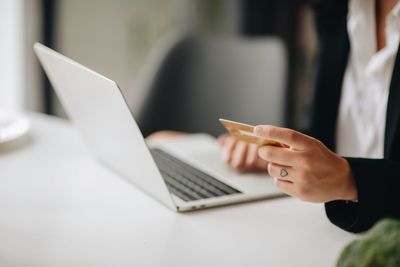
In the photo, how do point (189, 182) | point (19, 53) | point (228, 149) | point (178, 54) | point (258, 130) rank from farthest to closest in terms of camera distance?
point (19, 53) < point (178, 54) < point (228, 149) < point (189, 182) < point (258, 130)

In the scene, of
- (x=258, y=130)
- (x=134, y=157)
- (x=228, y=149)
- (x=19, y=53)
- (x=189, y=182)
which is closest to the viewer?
(x=258, y=130)

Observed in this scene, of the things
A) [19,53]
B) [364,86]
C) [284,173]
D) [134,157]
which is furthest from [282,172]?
[19,53]

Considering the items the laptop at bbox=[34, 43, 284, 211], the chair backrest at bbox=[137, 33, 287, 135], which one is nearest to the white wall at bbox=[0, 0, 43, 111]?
the chair backrest at bbox=[137, 33, 287, 135]

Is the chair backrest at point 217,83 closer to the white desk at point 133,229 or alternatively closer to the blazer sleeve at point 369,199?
the white desk at point 133,229

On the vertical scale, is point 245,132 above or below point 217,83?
above

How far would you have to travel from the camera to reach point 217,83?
1819 mm

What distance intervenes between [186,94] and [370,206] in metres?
1.07

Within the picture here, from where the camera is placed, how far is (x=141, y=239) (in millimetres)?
772

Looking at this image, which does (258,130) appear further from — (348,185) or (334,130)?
(334,130)

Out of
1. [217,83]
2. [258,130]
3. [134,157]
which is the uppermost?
[258,130]

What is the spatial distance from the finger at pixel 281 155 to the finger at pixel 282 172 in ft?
0.05

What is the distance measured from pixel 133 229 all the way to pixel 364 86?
0.71 meters

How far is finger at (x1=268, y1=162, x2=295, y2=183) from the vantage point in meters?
0.81

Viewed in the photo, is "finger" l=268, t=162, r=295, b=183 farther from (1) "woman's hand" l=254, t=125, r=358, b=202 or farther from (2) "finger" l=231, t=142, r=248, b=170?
(2) "finger" l=231, t=142, r=248, b=170
